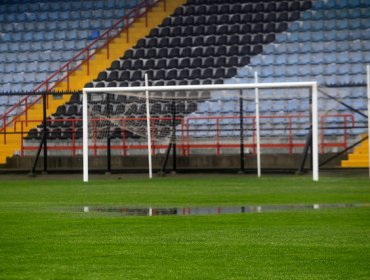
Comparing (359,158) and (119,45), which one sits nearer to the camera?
(359,158)

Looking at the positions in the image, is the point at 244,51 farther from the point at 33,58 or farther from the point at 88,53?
the point at 33,58

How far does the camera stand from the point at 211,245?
8305 mm

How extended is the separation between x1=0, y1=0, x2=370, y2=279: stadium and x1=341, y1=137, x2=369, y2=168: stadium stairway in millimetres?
36

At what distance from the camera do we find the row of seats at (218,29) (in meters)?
29.9

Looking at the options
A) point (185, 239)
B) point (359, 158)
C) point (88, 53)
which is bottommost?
point (185, 239)

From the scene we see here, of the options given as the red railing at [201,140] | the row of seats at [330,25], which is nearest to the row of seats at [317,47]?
the row of seats at [330,25]

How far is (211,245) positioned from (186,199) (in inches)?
259

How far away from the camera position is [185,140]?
84.5ft

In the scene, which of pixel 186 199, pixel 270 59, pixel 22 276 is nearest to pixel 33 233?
pixel 22 276

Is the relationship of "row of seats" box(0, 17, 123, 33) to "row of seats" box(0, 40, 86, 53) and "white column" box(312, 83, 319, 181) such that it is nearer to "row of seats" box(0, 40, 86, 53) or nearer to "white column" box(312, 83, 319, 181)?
"row of seats" box(0, 40, 86, 53)

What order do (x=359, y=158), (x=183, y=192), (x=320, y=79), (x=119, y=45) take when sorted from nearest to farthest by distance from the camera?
(x=183, y=192)
(x=359, y=158)
(x=320, y=79)
(x=119, y=45)

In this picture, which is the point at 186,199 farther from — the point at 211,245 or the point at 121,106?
the point at 121,106

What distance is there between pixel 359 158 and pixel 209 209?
12.8 meters

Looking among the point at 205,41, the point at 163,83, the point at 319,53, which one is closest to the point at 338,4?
the point at 319,53
